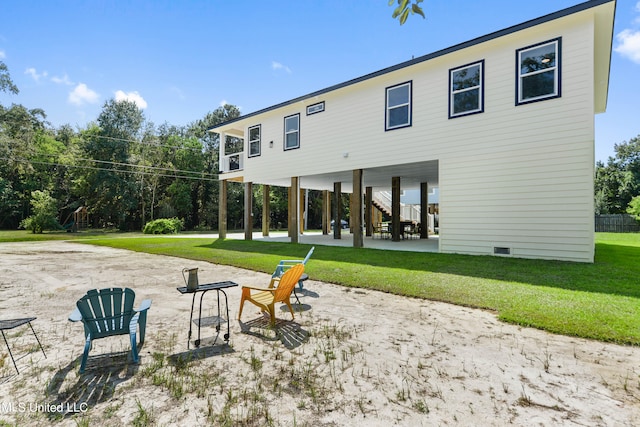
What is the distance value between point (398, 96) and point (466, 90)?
236cm

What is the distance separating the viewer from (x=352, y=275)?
7402 millimetres

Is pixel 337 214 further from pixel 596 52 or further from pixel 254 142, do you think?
pixel 596 52

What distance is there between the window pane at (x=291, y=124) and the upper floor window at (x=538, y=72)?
8.86m

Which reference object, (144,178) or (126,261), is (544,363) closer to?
(126,261)

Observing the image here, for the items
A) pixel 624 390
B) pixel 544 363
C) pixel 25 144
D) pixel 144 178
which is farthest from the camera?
pixel 144 178

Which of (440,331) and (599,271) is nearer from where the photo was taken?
(440,331)

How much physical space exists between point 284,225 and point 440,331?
99.0 ft

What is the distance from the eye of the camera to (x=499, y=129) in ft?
30.7

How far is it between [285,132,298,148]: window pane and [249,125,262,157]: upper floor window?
2019 millimetres

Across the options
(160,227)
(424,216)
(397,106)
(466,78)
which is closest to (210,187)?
(160,227)

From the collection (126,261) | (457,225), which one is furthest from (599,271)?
(126,261)

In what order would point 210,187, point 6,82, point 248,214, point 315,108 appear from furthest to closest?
point 210,187, point 6,82, point 248,214, point 315,108

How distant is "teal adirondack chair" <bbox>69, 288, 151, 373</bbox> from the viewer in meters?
3.24

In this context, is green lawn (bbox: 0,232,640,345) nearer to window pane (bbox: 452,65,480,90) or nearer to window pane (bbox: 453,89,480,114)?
window pane (bbox: 453,89,480,114)
